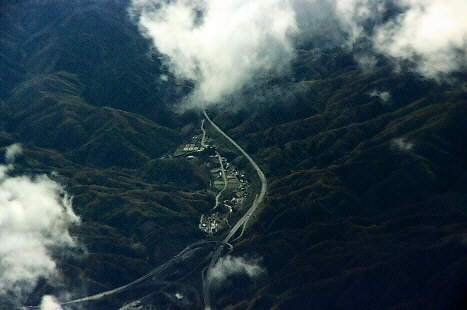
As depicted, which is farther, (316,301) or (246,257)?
(246,257)

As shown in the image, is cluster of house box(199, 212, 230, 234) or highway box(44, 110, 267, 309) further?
cluster of house box(199, 212, 230, 234)

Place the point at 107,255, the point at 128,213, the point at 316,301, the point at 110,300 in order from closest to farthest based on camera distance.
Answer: the point at 316,301
the point at 110,300
the point at 107,255
the point at 128,213

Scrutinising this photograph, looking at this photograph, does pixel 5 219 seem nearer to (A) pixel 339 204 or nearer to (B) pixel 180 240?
(B) pixel 180 240

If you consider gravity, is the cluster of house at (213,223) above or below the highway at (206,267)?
above

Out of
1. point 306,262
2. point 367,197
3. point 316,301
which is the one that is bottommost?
point 316,301

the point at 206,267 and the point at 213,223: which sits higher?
the point at 213,223

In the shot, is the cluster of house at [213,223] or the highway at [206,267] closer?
the highway at [206,267]

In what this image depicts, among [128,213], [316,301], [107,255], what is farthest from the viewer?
[128,213]

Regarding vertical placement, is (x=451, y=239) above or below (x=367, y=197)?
below

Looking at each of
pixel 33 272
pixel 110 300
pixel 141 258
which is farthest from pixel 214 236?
pixel 33 272

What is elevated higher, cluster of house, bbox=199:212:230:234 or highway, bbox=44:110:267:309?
cluster of house, bbox=199:212:230:234

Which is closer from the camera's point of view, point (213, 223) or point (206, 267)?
point (206, 267)
